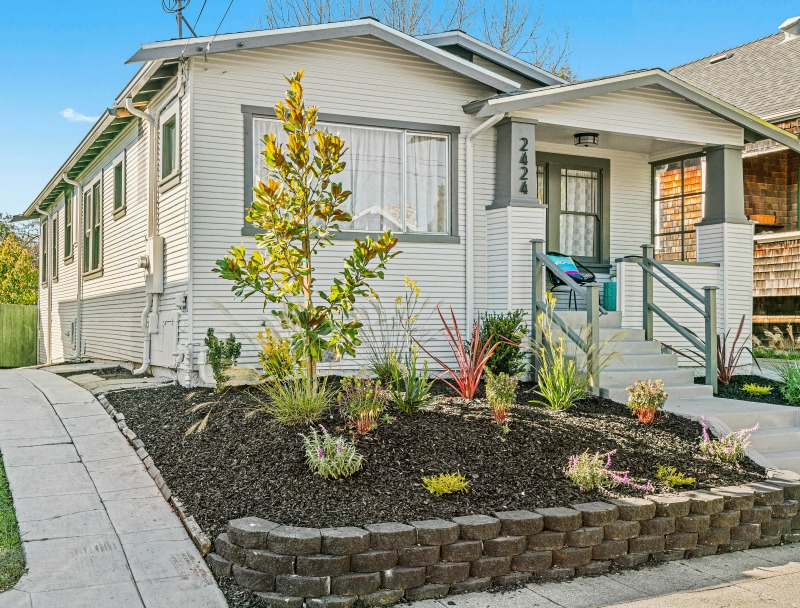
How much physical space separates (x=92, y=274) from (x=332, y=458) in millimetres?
10615

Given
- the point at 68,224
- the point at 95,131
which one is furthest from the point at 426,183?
the point at 68,224

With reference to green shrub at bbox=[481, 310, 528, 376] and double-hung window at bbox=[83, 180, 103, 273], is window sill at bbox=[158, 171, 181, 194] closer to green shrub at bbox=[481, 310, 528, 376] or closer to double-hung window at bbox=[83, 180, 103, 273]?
green shrub at bbox=[481, 310, 528, 376]

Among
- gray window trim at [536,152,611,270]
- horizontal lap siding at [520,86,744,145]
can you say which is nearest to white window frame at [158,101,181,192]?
horizontal lap siding at [520,86,744,145]

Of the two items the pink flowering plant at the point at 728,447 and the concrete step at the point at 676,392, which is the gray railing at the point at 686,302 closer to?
the concrete step at the point at 676,392

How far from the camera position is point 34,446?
6.27 meters

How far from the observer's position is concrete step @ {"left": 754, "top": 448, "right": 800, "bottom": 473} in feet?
22.5

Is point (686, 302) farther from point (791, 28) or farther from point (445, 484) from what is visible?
point (791, 28)

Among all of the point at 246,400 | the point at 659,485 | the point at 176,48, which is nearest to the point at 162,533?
the point at 246,400

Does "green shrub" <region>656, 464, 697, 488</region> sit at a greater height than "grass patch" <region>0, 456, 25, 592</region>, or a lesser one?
greater

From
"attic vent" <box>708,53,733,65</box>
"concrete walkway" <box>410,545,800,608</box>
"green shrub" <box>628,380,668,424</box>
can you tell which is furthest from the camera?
"attic vent" <box>708,53,733,65</box>

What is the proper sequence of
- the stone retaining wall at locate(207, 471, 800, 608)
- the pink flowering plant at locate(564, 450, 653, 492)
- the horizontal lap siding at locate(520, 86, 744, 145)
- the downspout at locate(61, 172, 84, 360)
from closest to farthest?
the stone retaining wall at locate(207, 471, 800, 608) < the pink flowering plant at locate(564, 450, 653, 492) < the horizontal lap siding at locate(520, 86, 744, 145) < the downspout at locate(61, 172, 84, 360)

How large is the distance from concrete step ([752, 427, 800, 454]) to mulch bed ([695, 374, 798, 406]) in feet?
4.14

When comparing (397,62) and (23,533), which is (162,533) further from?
(397,62)

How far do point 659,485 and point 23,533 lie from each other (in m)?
4.23
